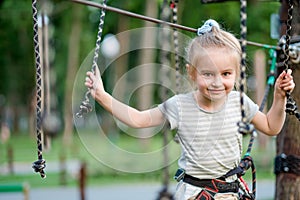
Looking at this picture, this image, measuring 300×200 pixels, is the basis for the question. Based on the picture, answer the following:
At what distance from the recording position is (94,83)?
7.97 ft

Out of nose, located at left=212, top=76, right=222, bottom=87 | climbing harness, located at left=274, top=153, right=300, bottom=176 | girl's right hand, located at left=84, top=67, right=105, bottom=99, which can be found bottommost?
climbing harness, located at left=274, top=153, right=300, bottom=176

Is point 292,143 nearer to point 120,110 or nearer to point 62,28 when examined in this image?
point 120,110

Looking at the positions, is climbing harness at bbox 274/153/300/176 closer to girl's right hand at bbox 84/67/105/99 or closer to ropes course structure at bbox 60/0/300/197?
ropes course structure at bbox 60/0/300/197

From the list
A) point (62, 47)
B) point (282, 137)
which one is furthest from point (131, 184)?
point (62, 47)

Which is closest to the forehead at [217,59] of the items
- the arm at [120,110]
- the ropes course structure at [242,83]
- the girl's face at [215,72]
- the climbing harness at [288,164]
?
the girl's face at [215,72]

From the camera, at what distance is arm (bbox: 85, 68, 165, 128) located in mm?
2449

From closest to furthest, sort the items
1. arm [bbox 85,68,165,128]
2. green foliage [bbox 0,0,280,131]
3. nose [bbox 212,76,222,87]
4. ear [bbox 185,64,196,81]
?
1. arm [bbox 85,68,165,128]
2. nose [bbox 212,76,222,87]
3. ear [bbox 185,64,196,81]
4. green foliage [bbox 0,0,280,131]

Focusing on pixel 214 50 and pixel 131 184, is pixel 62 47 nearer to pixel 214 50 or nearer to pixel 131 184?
pixel 131 184

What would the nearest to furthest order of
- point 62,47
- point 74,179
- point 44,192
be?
1. point 44,192
2. point 74,179
3. point 62,47

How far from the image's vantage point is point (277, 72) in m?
4.09

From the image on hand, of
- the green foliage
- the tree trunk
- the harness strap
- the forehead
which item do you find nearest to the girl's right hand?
the forehead

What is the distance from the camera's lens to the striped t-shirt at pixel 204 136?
2.73 m

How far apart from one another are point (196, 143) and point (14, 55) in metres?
23.8

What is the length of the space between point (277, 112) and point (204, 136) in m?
0.41
